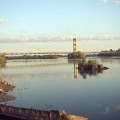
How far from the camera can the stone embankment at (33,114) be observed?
71.8 feet

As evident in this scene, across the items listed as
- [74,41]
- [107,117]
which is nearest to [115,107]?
[107,117]

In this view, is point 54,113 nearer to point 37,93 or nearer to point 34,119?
point 34,119

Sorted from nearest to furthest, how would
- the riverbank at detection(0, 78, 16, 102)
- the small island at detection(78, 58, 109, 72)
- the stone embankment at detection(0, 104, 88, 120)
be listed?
the stone embankment at detection(0, 104, 88, 120)
the riverbank at detection(0, 78, 16, 102)
the small island at detection(78, 58, 109, 72)

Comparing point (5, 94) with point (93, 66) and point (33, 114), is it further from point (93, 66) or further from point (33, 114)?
point (93, 66)

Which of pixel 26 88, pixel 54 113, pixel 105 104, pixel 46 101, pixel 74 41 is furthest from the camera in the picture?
pixel 74 41

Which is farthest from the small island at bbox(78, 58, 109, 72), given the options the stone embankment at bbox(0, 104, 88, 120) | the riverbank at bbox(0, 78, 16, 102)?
the stone embankment at bbox(0, 104, 88, 120)

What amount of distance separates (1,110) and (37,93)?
44.5 feet

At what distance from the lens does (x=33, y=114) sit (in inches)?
920

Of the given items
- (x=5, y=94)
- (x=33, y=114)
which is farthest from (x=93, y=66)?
(x=33, y=114)

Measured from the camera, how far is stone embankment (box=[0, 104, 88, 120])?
71.8ft

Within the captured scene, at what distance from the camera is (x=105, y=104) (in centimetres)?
3102

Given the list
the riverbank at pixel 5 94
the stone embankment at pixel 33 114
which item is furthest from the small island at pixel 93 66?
the stone embankment at pixel 33 114

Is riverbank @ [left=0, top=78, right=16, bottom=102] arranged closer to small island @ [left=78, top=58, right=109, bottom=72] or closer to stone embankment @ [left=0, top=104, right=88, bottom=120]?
stone embankment @ [left=0, top=104, right=88, bottom=120]

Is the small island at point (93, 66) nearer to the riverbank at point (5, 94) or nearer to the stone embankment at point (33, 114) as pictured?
the riverbank at point (5, 94)
